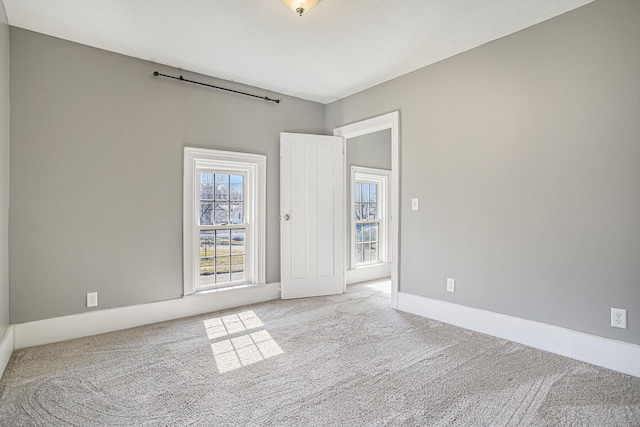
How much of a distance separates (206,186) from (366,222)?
2.64 meters

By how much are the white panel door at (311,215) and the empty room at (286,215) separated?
0.10 meters

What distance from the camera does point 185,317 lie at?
337 centimetres

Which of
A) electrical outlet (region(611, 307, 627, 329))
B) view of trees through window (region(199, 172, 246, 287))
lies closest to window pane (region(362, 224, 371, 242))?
view of trees through window (region(199, 172, 246, 287))

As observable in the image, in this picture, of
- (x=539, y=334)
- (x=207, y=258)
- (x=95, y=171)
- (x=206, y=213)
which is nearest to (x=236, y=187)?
(x=206, y=213)

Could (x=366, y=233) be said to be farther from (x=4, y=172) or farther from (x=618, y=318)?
(x=4, y=172)

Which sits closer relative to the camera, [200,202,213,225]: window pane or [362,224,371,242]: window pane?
[200,202,213,225]: window pane

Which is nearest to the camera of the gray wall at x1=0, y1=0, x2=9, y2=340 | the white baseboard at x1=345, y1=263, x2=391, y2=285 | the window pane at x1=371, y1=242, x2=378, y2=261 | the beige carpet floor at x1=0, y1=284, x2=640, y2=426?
the beige carpet floor at x1=0, y1=284, x2=640, y2=426

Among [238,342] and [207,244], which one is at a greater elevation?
[207,244]

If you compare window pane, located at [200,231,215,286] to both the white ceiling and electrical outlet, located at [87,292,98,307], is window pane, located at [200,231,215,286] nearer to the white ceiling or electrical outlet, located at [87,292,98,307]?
electrical outlet, located at [87,292,98,307]

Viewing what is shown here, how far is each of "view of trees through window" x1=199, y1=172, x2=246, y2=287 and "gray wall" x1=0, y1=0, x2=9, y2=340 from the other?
1.54 m

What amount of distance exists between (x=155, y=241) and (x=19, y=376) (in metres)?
1.39

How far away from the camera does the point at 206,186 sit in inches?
144

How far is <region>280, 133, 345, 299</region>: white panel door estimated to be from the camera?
407cm

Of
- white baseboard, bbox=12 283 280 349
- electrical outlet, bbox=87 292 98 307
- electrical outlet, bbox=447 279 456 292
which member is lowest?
white baseboard, bbox=12 283 280 349
